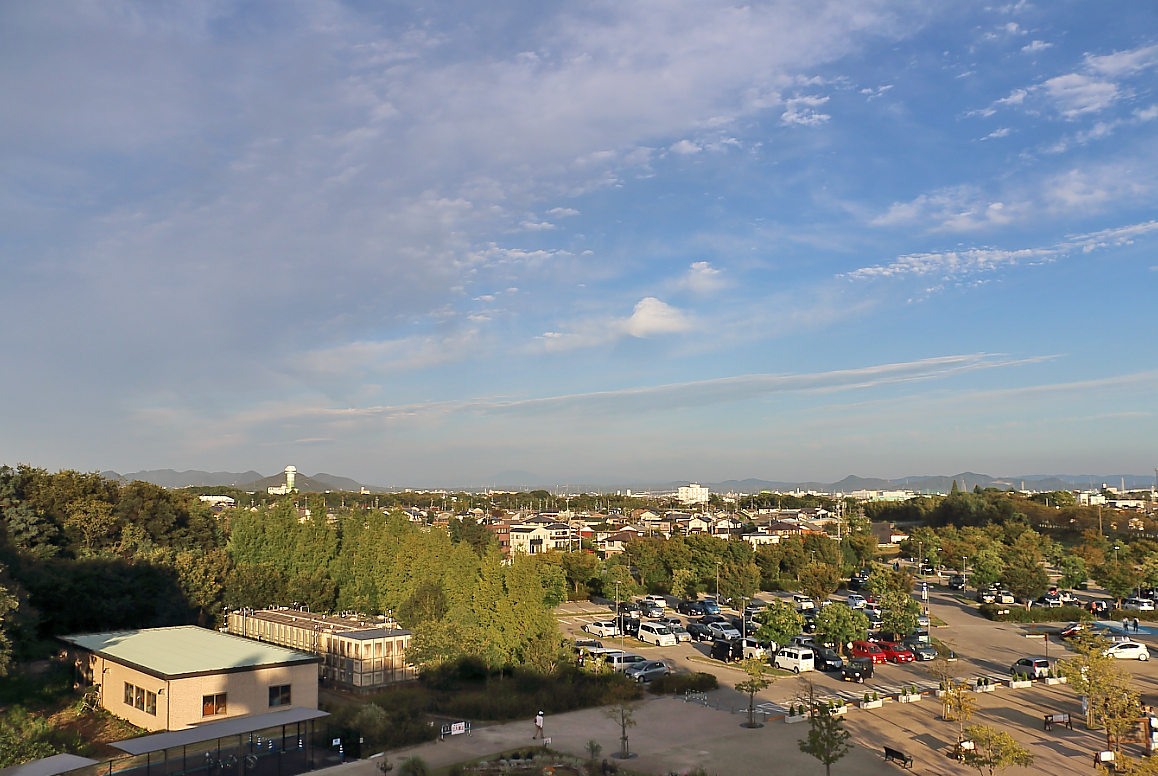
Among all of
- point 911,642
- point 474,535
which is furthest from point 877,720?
point 474,535

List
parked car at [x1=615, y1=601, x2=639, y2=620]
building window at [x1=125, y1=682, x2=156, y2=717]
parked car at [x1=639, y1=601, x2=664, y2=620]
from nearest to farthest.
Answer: building window at [x1=125, y1=682, x2=156, y2=717], parked car at [x1=615, y1=601, x2=639, y2=620], parked car at [x1=639, y1=601, x2=664, y2=620]

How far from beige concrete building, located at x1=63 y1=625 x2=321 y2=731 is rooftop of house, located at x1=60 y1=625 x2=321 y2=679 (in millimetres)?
28

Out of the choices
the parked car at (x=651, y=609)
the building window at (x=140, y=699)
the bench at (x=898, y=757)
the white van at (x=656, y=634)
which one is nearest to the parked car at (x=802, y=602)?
the parked car at (x=651, y=609)

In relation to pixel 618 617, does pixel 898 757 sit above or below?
above

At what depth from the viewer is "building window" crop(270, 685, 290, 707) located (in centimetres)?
2297

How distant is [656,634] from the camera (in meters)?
39.0

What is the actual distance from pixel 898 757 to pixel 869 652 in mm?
15719

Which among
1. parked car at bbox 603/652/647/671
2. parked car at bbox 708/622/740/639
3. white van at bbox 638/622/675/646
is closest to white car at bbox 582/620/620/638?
white van at bbox 638/622/675/646

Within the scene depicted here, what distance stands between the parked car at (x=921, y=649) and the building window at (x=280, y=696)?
25.9 metres

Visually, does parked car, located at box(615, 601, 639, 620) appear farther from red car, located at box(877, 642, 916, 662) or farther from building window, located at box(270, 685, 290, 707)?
building window, located at box(270, 685, 290, 707)

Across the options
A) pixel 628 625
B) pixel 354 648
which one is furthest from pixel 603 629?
pixel 354 648

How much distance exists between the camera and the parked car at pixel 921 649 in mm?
34312

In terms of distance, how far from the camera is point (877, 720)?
24.1 m

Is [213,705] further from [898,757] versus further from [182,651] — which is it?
[898,757]
